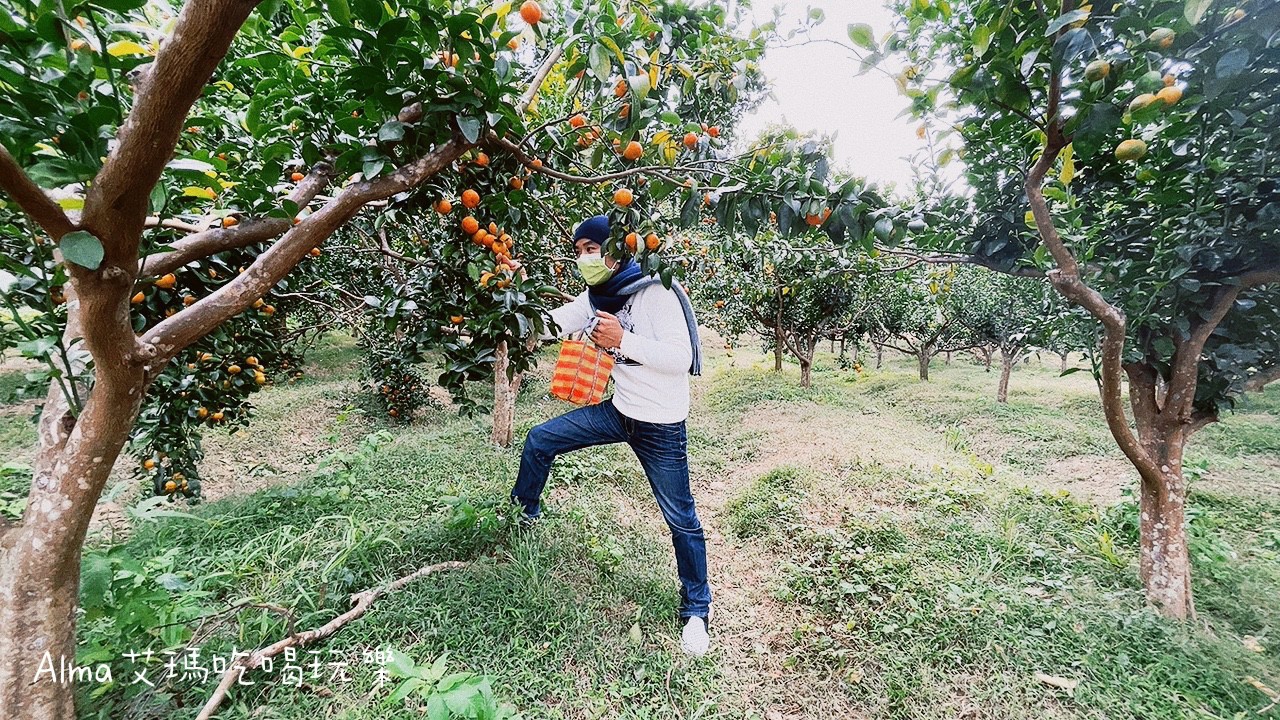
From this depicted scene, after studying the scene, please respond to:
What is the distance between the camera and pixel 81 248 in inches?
33.6

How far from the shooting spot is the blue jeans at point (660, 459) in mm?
2184

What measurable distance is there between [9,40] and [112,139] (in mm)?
171

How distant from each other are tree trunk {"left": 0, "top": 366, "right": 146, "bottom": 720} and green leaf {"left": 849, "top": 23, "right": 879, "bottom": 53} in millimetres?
2017

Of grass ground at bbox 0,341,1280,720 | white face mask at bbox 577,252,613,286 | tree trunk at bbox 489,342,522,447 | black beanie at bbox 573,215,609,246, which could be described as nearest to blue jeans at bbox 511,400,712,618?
grass ground at bbox 0,341,1280,720

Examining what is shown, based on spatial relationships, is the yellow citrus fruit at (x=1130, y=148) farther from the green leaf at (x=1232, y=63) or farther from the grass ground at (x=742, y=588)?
the grass ground at (x=742, y=588)

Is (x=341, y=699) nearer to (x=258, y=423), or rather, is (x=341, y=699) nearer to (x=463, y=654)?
(x=463, y=654)

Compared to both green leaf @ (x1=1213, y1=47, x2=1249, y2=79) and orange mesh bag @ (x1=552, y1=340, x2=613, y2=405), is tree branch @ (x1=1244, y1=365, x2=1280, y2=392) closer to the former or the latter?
green leaf @ (x1=1213, y1=47, x2=1249, y2=79)

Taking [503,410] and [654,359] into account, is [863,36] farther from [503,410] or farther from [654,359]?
[503,410]

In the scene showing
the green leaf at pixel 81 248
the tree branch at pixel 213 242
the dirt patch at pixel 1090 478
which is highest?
the tree branch at pixel 213 242

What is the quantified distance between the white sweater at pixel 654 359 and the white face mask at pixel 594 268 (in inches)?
6.7

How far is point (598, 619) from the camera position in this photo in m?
2.29

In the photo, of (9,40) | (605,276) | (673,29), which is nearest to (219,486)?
(605,276)

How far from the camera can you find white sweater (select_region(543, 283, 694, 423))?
2.10 meters

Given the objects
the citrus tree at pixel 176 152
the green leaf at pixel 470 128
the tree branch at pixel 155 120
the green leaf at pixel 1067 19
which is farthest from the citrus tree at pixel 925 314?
the tree branch at pixel 155 120
